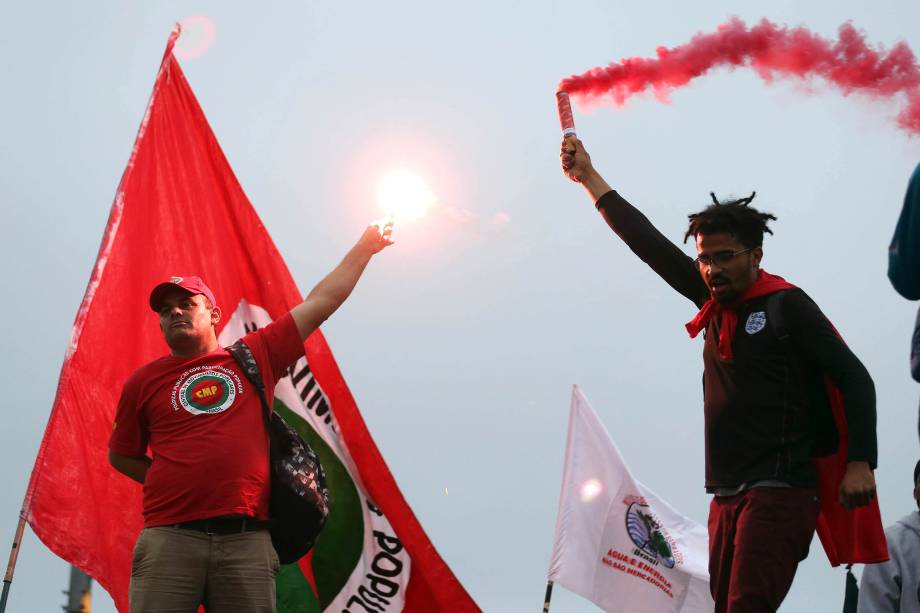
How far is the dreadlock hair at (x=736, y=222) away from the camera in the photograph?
491cm

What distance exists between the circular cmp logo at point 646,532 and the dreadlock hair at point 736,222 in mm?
5882

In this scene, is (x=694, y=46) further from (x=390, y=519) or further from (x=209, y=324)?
(x=390, y=519)

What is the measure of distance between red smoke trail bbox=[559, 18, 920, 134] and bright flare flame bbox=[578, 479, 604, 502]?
5.28 m

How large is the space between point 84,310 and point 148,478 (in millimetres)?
2273

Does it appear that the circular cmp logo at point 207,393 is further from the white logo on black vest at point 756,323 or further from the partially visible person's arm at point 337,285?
the white logo on black vest at point 756,323

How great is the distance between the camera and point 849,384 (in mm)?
4484

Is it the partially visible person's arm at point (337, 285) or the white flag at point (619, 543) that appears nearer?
the partially visible person's arm at point (337, 285)

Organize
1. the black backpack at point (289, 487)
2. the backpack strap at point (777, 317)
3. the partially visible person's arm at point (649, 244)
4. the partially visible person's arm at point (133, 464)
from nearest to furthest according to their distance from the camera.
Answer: the backpack strap at point (777, 317), the black backpack at point (289, 487), the partially visible person's arm at point (649, 244), the partially visible person's arm at point (133, 464)

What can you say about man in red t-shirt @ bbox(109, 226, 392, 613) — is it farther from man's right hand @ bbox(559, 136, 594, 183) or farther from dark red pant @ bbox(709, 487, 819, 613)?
dark red pant @ bbox(709, 487, 819, 613)

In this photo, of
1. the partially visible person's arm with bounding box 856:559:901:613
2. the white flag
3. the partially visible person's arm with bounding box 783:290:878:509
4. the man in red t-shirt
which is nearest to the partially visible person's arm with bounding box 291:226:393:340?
the man in red t-shirt

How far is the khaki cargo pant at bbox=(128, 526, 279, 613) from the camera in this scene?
4867mm

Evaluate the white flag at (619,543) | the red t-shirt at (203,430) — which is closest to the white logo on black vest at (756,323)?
the red t-shirt at (203,430)

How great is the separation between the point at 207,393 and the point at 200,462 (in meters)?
0.36

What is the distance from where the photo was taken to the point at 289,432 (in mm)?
5391
